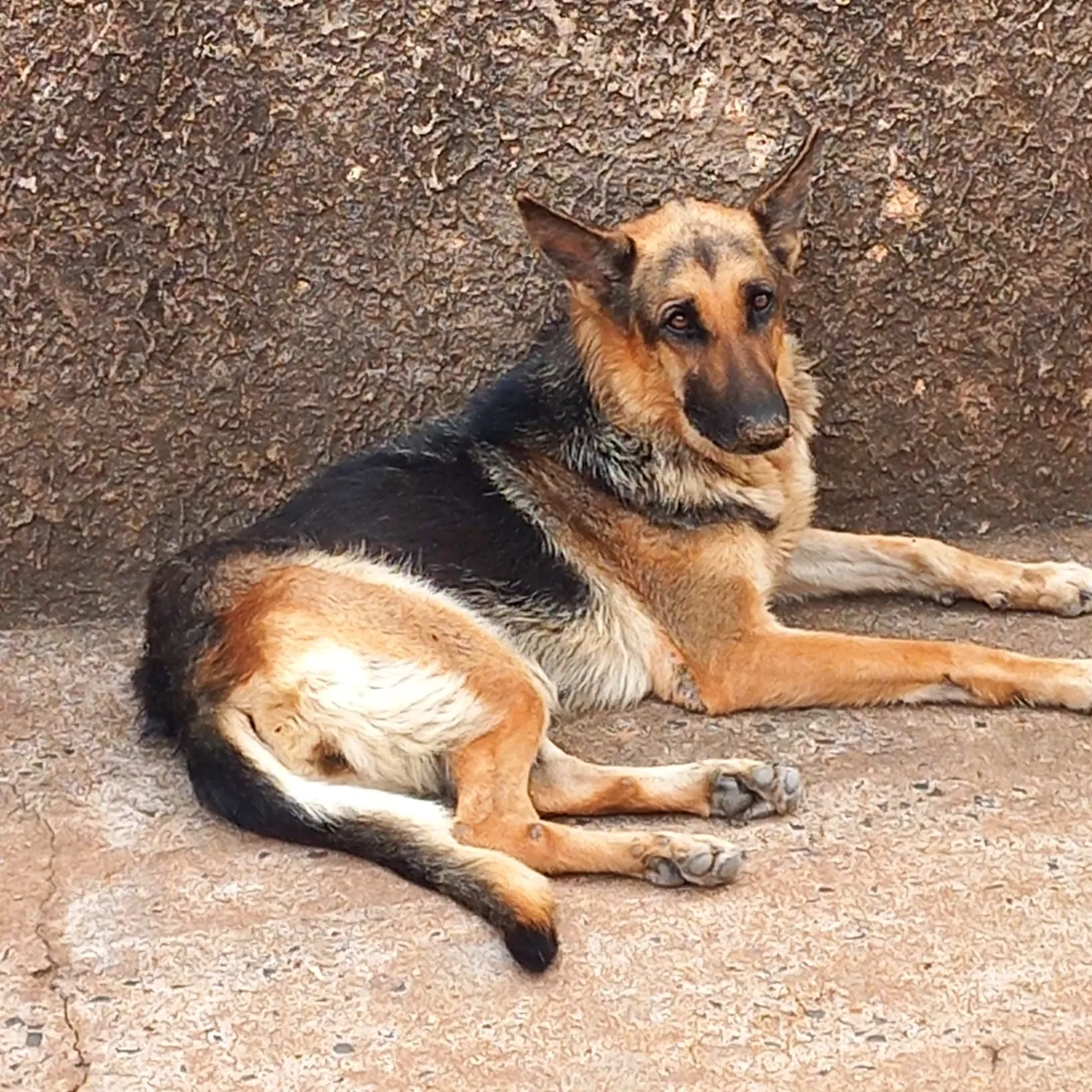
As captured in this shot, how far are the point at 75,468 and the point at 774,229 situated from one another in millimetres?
2069

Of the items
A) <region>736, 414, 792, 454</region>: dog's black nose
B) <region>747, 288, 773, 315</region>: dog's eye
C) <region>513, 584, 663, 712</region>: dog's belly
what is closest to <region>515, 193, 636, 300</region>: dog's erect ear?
<region>747, 288, 773, 315</region>: dog's eye

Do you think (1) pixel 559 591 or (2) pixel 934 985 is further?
(1) pixel 559 591

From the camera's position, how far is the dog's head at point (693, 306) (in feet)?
13.1

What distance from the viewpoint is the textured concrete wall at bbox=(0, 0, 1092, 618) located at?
14.2ft

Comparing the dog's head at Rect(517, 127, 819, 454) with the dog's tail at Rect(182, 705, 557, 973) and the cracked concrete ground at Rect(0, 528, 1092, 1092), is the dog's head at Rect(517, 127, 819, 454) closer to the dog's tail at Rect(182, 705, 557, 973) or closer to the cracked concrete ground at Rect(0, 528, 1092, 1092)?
the cracked concrete ground at Rect(0, 528, 1092, 1092)

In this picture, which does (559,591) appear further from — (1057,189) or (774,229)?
(1057,189)

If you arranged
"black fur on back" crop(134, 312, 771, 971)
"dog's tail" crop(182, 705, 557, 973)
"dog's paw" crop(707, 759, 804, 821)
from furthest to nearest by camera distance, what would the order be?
1. "black fur on back" crop(134, 312, 771, 971)
2. "dog's paw" crop(707, 759, 804, 821)
3. "dog's tail" crop(182, 705, 557, 973)

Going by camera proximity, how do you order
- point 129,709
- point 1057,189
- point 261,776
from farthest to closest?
point 1057,189, point 129,709, point 261,776

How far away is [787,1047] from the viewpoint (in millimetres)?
2947

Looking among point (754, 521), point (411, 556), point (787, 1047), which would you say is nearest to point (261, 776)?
point (411, 556)

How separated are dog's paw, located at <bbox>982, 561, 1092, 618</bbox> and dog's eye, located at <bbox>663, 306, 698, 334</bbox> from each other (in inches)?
48.9

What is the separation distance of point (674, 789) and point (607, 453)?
1000 mm

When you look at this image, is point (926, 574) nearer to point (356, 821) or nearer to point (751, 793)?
point (751, 793)

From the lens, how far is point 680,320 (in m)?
4.11
